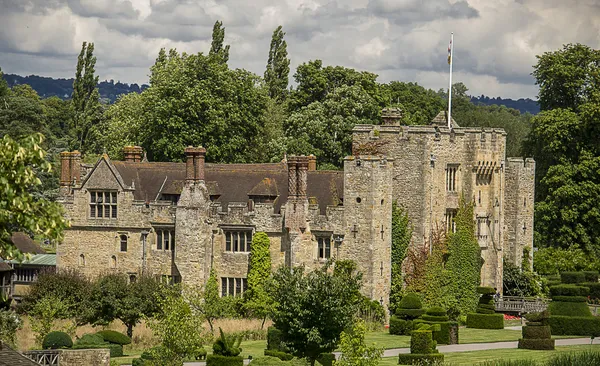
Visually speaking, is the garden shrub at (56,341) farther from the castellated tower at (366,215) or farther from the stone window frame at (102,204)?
the castellated tower at (366,215)

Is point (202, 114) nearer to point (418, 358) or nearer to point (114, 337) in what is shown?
point (114, 337)

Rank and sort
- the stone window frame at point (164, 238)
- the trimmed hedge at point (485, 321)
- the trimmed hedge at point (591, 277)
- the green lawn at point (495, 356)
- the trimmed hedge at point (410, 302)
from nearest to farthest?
the green lawn at point (495, 356)
the trimmed hedge at point (410, 302)
the trimmed hedge at point (485, 321)
the stone window frame at point (164, 238)
the trimmed hedge at point (591, 277)

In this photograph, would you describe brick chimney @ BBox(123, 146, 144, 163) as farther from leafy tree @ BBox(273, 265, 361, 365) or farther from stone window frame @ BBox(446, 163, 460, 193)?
leafy tree @ BBox(273, 265, 361, 365)

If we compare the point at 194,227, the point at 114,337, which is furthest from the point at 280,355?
the point at 194,227

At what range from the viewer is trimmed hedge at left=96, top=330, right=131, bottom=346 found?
2057 inches

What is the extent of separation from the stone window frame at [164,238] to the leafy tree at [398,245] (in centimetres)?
1133

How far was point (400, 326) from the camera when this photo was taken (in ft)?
188

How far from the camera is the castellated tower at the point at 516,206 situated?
7112cm

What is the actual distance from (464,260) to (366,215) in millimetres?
8182

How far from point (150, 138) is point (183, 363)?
34690mm

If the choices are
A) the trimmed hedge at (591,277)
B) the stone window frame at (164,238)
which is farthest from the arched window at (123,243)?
the trimmed hedge at (591,277)

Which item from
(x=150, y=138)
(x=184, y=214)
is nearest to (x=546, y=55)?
(x=150, y=138)

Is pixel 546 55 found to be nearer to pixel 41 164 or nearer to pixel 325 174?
pixel 325 174

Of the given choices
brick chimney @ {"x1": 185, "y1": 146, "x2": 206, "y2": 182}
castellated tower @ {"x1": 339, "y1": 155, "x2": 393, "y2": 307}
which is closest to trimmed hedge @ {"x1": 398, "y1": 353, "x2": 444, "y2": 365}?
castellated tower @ {"x1": 339, "y1": 155, "x2": 393, "y2": 307}
